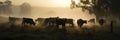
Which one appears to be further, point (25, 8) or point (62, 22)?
point (25, 8)

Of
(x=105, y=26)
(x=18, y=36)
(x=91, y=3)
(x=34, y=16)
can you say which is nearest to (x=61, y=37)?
(x=18, y=36)

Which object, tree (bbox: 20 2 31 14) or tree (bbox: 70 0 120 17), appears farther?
tree (bbox: 20 2 31 14)

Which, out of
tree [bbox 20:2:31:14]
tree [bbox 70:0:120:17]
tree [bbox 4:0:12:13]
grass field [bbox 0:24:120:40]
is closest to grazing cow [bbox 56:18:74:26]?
grass field [bbox 0:24:120:40]

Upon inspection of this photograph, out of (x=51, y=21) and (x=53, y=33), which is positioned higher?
(x=51, y=21)

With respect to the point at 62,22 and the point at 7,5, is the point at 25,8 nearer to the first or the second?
the point at 7,5

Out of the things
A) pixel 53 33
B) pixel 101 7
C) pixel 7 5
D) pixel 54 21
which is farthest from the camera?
pixel 7 5

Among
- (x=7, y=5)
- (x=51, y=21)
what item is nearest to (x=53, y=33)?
(x=51, y=21)

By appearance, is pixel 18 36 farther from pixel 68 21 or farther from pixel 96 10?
pixel 96 10

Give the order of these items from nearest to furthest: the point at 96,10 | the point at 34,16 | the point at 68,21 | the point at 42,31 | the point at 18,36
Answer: the point at 18,36 < the point at 42,31 < the point at 68,21 < the point at 96,10 < the point at 34,16

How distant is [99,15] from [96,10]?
1.01m

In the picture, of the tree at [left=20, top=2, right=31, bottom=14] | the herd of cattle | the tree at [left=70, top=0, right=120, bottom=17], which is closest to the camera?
the herd of cattle

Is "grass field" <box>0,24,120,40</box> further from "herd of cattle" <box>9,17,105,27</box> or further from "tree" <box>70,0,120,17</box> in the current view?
"tree" <box>70,0,120,17</box>

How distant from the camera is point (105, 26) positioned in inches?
1256

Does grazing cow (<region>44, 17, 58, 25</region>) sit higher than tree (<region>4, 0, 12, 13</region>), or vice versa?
tree (<region>4, 0, 12, 13</region>)
